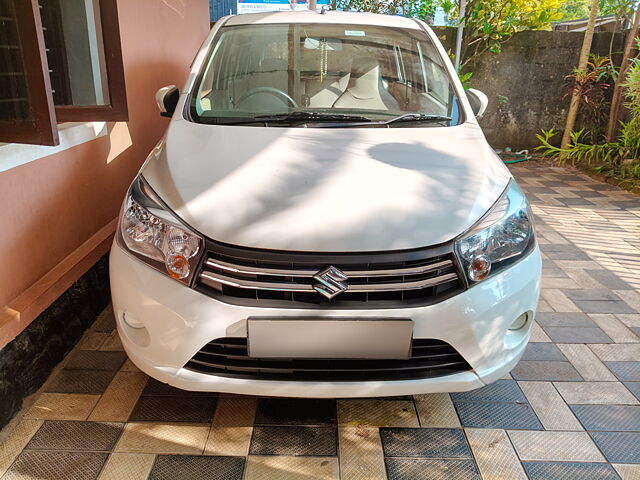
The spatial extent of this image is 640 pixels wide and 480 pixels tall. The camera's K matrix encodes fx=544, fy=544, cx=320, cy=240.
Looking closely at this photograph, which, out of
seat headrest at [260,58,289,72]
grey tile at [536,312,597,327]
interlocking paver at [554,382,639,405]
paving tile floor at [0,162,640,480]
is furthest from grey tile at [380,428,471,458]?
seat headrest at [260,58,289,72]

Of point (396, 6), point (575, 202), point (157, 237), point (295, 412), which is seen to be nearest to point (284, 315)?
point (157, 237)

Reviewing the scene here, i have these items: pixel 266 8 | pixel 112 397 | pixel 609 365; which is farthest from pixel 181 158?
pixel 266 8

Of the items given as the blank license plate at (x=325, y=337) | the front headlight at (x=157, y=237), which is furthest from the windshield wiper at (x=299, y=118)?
the blank license plate at (x=325, y=337)

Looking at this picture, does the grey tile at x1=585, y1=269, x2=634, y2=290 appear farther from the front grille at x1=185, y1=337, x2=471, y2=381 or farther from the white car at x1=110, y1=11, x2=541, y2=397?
the front grille at x1=185, y1=337, x2=471, y2=381

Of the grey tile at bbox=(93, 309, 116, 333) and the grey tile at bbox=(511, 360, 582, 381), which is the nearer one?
the grey tile at bbox=(511, 360, 582, 381)

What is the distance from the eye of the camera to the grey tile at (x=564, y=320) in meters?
3.06

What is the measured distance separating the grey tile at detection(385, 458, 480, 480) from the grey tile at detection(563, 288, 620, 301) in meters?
1.82

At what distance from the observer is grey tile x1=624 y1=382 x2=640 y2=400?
244cm

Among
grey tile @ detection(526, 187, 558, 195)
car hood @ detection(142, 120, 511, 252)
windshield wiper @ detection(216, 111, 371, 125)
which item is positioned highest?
windshield wiper @ detection(216, 111, 371, 125)

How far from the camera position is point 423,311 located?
1.79 meters

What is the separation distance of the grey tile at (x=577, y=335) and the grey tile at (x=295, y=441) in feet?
4.78

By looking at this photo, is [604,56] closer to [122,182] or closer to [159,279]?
[122,182]

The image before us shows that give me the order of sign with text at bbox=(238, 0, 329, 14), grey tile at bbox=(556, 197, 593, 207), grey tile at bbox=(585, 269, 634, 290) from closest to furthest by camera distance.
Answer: grey tile at bbox=(585, 269, 634, 290)
grey tile at bbox=(556, 197, 593, 207)
sign with text at bbox=(238, 0, 329, 14)

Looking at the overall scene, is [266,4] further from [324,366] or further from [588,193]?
[324,366]
